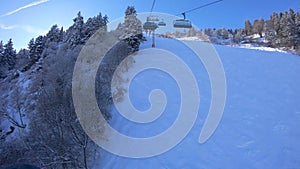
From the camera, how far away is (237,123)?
10.3 metres

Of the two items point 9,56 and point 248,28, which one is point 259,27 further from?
point 9,56

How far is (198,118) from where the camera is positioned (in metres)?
10.5

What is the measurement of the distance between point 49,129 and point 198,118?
6135 mm

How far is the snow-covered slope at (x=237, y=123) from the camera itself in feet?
27.0

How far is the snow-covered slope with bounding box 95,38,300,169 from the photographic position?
8.24 m

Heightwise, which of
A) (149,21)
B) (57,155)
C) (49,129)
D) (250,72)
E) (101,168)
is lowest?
(101,168)

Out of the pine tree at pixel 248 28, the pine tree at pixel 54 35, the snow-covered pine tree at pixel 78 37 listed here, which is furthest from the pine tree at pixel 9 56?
the pine tree at pixel 248 28

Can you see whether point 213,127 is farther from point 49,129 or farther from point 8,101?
point 8,101

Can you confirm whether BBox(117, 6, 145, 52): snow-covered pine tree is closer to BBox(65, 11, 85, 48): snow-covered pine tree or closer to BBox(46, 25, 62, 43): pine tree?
BBox(65, 11, 85, 48): snow-covered pine tree

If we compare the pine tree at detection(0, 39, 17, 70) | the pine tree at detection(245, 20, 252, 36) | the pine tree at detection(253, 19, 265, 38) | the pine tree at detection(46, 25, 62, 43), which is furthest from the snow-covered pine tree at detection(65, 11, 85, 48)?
the pine tree at detection(245, 20, 252, 36)

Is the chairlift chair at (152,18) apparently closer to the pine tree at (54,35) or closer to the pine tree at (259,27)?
the pine tree at (54,35)

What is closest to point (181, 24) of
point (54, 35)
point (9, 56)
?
point (54, 35)

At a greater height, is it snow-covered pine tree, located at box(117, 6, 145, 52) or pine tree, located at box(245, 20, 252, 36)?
pine tree, located at box(245, 20, 252, 36)

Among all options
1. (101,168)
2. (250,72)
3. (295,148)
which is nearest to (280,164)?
(295,148)
